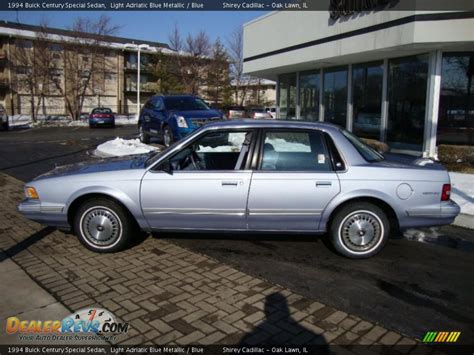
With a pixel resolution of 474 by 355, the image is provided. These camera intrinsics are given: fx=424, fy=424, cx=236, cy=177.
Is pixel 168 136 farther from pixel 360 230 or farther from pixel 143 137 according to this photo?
pixel 360 230

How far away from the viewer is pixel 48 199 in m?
4.95

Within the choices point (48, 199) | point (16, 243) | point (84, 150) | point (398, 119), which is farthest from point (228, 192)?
point (84, 150)

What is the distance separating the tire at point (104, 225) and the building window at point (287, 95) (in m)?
15.7

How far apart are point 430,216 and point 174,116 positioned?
812 centimetres

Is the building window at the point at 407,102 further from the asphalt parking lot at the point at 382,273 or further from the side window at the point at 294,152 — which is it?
the side window at the point at 294,152

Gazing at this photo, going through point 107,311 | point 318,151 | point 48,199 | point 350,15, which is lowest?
point 107,311

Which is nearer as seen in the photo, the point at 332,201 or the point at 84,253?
the point at 332,201

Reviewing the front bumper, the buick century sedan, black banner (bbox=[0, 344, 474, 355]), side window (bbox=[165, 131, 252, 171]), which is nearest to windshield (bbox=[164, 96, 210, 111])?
side window (bbox=[165, 131, 252, 171])

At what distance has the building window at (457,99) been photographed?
1170 centimetres

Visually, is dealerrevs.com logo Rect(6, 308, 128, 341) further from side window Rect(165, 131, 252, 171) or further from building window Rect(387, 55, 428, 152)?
building window Rect(387, 55, 428, 152)

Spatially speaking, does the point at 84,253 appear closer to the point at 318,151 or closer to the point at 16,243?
the point at 16,243

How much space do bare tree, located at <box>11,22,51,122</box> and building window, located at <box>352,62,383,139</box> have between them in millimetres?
34286

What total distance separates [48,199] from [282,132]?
2.84 m

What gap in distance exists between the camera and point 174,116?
37.9 ft
